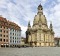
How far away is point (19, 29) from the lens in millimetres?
135750

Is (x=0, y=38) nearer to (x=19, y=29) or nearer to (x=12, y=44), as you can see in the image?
(x=12, y=44)

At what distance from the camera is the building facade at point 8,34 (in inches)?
4464

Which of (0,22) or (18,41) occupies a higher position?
(0,22)

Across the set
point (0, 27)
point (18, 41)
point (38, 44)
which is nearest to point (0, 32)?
point (0, 27)

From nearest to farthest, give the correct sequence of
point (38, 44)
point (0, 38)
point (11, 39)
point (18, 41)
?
point (0, 38), point (11, 39), point (18, 41), point (38, 44)

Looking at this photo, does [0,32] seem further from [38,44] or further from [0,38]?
[38,44]

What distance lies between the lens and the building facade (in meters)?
113

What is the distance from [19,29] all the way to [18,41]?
27.1 ft

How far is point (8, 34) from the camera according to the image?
119 metres

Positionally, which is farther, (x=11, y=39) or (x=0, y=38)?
(x=11, y=39)

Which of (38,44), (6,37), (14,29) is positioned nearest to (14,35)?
(14,29)

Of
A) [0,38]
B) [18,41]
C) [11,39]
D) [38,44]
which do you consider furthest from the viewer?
[38,44]

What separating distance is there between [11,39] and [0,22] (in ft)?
47.0

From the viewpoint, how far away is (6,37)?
382 feet
